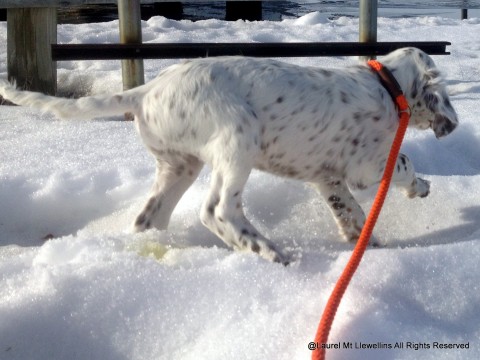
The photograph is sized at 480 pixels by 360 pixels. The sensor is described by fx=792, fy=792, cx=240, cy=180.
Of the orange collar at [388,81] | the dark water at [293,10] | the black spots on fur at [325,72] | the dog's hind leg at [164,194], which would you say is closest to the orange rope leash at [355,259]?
the orange collar at [388,81]

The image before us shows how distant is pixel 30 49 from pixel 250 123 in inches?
132

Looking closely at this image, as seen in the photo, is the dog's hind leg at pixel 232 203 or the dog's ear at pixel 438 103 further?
the dog's ear at pixel 438 103

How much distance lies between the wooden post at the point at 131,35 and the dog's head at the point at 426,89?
2.57 metres

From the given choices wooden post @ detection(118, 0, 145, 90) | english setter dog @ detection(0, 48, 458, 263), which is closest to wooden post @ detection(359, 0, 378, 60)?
wooden post @ detection(118, 0, 145, 90)

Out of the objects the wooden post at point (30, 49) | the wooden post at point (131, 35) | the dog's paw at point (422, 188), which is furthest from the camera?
the wooden post at point (30, 49)

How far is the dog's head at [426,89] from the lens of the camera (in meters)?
3.35

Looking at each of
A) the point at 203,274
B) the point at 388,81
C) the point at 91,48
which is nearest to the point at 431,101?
the point at 388,81

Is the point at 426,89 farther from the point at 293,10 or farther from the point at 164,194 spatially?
the point at 293,10

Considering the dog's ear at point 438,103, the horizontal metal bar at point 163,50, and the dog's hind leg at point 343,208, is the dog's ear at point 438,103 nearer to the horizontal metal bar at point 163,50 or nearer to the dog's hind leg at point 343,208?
the dog's hind leg at point 343,208

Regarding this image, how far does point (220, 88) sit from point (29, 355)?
117cm

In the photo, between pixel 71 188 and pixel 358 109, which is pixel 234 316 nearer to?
pixel 358 109

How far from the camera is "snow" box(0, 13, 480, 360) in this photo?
2227 mm

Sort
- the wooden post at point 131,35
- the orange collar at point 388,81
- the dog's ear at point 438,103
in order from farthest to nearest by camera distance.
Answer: the wooden post at point 131,35
the dog's ear at point 438,103
the orange collar at point 388,81

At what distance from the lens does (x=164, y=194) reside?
3.22 meters
